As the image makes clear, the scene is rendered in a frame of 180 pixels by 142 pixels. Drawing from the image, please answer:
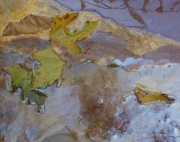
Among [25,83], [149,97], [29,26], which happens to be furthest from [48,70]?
[149,97]

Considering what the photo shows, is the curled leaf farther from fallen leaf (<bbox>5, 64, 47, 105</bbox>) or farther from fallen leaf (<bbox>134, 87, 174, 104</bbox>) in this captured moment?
fallen leaf (<bbox>134, 87, 174, 104</bbox>)

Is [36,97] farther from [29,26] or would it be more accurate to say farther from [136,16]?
[136,16]

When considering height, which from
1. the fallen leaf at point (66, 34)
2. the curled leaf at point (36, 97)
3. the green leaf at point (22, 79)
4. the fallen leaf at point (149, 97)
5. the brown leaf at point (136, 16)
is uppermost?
the brown leaf at point (136, 16)

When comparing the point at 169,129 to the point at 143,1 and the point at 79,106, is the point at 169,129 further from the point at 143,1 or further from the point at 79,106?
the point at 143,1

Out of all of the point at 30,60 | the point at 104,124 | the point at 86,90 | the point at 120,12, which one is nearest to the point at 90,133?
the point at 104,124

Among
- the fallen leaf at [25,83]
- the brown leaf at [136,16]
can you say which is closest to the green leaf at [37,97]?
the fallen leaf at [25,83]

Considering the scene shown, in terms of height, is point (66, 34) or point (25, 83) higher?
point (66, 34)

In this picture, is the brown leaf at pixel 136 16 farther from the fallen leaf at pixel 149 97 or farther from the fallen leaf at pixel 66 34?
the fallen leaf at pixel 149 97
